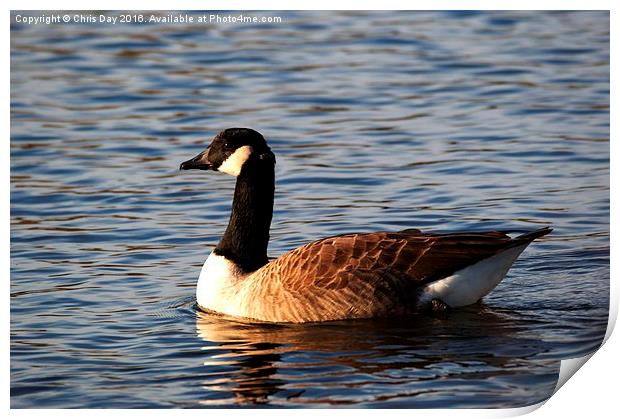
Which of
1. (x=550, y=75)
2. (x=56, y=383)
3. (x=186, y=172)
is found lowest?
(x=56, y=383)

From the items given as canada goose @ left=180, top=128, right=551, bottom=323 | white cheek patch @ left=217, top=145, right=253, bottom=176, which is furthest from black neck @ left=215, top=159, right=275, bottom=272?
canada goose @ left=180, top=128, right=551, bottom=323

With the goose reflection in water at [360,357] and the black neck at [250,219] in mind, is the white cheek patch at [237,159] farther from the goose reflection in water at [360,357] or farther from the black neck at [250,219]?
the goose reflection in water at [360,357]

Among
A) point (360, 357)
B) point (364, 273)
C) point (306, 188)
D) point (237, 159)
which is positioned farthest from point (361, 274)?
point (306, 188)

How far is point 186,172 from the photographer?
13664 millimetres

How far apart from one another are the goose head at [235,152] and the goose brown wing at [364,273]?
96 cm

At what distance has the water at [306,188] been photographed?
8.59m

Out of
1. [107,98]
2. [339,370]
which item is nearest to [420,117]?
[107,98]

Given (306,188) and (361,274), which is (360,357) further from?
(306,188)

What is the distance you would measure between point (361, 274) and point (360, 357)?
101 centimetres

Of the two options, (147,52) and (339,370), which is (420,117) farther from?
(339,370)

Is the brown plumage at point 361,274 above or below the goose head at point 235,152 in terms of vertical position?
below

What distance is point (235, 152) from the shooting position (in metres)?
10.2

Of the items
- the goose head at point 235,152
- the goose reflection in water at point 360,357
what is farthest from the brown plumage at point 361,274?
the goose head at point 235,152

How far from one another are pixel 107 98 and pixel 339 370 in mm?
6929
